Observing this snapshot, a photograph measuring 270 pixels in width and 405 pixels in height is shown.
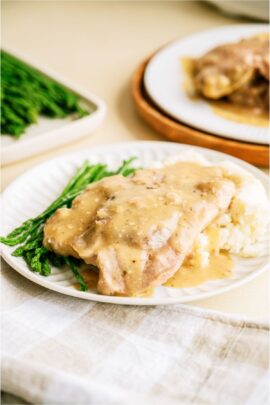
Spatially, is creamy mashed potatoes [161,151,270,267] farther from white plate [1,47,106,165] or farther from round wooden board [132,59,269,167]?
white plate [1,47,106,165]

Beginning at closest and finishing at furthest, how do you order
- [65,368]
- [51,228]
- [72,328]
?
[65,368] → [72,328] → [51,228]

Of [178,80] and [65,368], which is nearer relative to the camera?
[65,368]

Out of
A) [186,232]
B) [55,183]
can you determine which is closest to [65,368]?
[186,232]

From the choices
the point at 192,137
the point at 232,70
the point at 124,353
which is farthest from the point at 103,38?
the point at 124,353

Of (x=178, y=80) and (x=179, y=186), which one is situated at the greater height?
(x=179, y=186)

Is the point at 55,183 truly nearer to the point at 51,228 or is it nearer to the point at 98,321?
the point at 51,228

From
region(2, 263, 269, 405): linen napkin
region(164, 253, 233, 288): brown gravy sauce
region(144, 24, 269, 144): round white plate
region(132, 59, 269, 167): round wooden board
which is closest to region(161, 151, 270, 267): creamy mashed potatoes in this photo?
region(164, 253, 233, 288): brown gravy sauce
